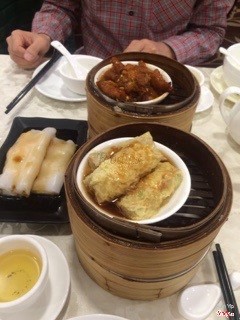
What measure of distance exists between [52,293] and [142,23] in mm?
1759

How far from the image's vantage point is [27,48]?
75.0 inches

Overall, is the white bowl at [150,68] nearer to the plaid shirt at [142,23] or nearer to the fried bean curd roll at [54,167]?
the fried bean curd roll at [54,167]

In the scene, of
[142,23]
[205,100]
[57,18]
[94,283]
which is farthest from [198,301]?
[57,18]

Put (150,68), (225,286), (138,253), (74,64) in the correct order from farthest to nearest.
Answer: (74,64) → (150,68) → (225,286) → (138,253)

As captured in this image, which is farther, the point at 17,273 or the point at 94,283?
the point at 94,283

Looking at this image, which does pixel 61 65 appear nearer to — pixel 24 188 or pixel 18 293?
pixel 24 188

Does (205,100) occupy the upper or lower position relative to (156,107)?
lower

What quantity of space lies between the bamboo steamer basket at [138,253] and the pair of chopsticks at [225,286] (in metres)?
0.11

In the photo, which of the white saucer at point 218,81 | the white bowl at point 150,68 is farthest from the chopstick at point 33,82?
the white saucer at point 218,81

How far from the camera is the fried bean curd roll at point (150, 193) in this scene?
2.99 ft

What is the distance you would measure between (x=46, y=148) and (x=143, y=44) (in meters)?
0.94

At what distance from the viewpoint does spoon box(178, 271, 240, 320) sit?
97 cm

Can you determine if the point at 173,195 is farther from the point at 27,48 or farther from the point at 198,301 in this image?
the point at 27,48

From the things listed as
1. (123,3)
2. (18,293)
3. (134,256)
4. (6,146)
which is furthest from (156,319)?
(123,3)
